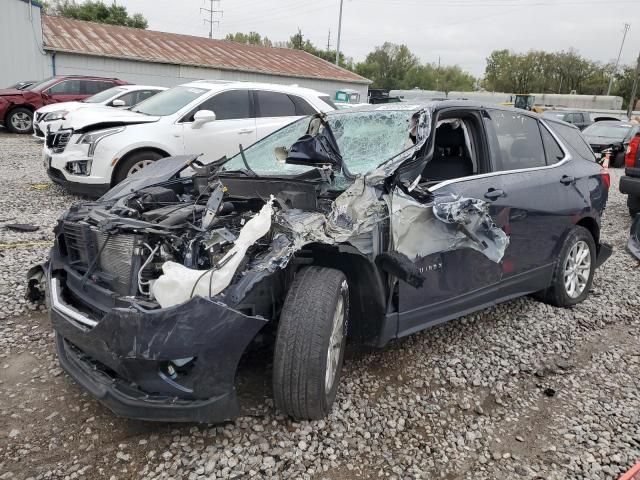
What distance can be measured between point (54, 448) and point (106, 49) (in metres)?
25.3

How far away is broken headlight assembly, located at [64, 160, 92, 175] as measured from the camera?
6.86 m

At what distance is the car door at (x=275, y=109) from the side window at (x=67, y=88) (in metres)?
9.76

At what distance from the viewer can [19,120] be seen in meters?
14.9

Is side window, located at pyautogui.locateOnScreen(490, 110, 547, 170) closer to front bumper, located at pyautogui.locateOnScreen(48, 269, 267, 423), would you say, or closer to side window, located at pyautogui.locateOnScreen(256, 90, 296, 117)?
front bumper, located at pyautogui.locateOnScreen(48, 269, 267, 423)

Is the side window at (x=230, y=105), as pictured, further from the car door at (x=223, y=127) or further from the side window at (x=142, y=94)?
the side window at (x=142, y=94)

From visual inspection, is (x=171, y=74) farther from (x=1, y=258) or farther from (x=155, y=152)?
(x=1, y=258)

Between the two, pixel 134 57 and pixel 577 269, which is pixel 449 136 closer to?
pixel 577 269

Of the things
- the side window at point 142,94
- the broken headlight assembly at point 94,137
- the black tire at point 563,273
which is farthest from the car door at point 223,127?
the side window at point 142,94

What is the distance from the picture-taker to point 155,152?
719 centimetres

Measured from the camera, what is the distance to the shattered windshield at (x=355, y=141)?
3.40 m

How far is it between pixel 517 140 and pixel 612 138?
15.5 m

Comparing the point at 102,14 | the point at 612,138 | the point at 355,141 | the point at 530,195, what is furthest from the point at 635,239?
the point at 102,14

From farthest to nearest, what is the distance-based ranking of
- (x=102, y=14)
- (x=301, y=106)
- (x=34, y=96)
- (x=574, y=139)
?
(x=102, y=14) < (x=34, y=96) < (x=301, y=106) < (x=574, y=139)

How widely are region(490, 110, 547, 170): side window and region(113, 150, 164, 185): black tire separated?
4.86 metres
